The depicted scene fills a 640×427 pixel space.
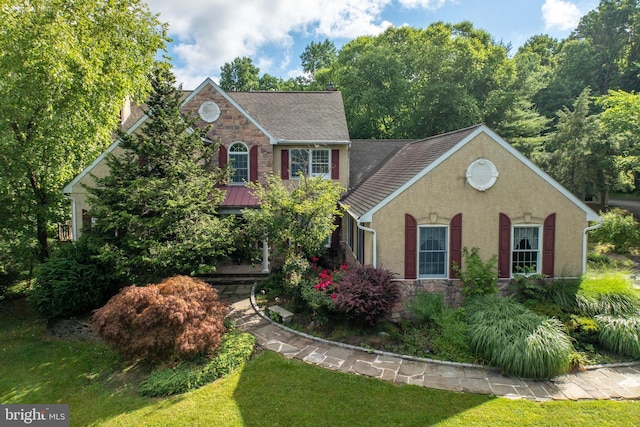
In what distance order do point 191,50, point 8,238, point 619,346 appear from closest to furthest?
1. point 619,346
2. point 8,238
3. point 191,50

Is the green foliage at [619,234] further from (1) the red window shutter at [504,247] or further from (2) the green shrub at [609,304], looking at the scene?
(1) the red window shutter at [504,247]

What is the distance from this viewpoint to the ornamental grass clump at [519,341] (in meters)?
8.29

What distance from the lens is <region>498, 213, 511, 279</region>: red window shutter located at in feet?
→ 38.5

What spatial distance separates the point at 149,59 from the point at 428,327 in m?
15.7

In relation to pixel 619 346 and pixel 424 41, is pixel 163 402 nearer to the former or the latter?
pixel 619 346

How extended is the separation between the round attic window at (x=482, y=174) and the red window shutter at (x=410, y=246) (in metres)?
2.32

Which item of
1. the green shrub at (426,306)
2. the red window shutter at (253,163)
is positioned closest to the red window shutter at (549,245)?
the green shrub at (426,306)

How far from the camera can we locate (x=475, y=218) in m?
11.7

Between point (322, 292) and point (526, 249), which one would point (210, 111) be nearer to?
point (322, 292)

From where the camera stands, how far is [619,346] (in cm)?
937

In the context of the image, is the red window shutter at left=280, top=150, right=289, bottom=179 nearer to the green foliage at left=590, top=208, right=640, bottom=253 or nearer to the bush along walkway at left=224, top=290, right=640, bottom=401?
the bush along walkway at left=224, top=290, right=640, bottom=401

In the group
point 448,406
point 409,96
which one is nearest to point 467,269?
point 448,406

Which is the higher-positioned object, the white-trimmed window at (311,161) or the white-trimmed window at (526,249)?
the white-trimmed window at (311,161)

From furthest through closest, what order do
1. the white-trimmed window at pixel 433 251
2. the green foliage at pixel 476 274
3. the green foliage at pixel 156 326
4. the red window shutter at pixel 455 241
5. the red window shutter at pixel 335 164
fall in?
the red window shutter at pixel 335 164
the white-trimmed window at pixel 433 251
the red window shutter at pixel 455 241
the green foliage at pixel 476 274
the green foliage at pixel 156 326
